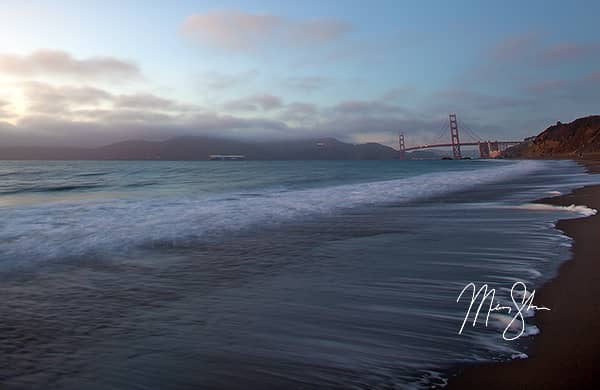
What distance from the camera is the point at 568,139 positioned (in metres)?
108

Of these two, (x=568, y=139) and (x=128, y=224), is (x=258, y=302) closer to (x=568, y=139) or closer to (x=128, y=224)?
(x=128, y=224)

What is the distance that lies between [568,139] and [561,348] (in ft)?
414

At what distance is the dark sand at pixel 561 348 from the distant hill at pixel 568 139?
349 feet

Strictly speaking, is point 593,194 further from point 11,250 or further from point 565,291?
point 11,250

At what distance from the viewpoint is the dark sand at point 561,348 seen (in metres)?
2.35

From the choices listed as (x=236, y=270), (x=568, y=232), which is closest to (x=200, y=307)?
(x=236, y=270)

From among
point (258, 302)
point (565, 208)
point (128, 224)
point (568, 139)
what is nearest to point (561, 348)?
point (258, 302)

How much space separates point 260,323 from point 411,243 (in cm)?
378

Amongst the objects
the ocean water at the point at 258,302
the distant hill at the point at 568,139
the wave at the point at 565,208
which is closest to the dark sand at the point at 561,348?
the ocean water at the point at 258,302

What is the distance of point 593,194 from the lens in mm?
13109

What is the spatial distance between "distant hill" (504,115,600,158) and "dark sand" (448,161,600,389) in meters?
106

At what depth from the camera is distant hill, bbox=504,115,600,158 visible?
98856 mm

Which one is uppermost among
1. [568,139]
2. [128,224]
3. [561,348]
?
[568,139]

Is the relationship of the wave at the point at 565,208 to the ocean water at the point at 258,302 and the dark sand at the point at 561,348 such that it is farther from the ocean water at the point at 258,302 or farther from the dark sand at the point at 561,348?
the dark sand at the point at 561,348
